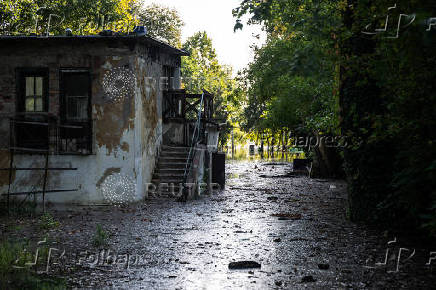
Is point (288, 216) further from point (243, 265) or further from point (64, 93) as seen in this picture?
point (64, 93)

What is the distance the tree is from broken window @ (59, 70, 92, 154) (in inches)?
1303

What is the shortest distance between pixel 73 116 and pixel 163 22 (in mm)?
35715

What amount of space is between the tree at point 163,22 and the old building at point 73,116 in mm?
32933

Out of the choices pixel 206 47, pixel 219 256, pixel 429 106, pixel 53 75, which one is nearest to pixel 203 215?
pixel 219 256

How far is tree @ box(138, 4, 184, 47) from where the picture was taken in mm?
47156

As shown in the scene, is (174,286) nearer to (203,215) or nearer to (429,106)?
(429,106)

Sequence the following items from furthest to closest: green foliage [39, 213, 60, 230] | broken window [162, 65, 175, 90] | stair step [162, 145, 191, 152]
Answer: broken window [162, 65, 175, 90] < stair step [162, 145, 191, 152] < green foliage [39, 213, 60, 230]

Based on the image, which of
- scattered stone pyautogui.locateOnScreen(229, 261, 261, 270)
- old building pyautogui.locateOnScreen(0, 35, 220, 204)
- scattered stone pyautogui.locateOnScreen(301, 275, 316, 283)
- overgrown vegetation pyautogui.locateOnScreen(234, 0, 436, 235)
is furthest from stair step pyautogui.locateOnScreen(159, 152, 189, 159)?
scattered stone pyautogui.locateOnScreen(301, 275, 316, 283)

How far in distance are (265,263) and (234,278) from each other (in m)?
0.97

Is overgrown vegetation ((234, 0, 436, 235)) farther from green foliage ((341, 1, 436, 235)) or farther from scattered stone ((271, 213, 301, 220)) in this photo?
scattered stone ((271, 213, 301, 220))

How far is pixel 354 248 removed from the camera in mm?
8453

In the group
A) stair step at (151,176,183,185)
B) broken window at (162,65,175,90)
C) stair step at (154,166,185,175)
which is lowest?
stair step at (151,176,183,185)

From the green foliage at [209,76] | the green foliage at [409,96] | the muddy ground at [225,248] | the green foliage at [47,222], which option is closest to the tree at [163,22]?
the green foliage at [209,76]

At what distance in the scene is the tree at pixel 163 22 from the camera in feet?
155
